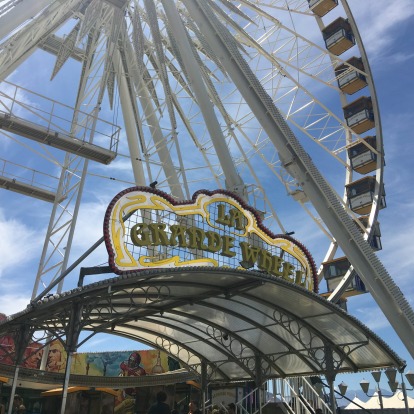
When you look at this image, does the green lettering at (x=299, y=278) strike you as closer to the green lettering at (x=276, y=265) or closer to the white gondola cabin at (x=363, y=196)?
the green lettering at (x=276, y=265)

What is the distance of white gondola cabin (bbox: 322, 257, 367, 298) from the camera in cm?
2066

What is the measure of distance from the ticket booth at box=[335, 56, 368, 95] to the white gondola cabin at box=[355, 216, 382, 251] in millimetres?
6554

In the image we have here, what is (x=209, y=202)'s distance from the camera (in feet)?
39.8

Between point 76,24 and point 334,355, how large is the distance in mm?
14996

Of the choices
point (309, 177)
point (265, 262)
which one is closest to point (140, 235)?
point (265, 262)

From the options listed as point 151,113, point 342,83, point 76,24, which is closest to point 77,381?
point 151,113

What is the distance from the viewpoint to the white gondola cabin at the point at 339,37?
76.8 feet

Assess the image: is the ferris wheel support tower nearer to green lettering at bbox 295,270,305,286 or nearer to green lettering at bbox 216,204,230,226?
green lettering at bbox 295,270,305,286

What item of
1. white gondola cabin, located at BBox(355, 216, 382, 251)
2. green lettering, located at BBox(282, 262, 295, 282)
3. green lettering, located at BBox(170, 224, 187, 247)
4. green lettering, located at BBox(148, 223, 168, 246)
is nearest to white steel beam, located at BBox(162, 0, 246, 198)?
green lettering, located at BBox(282, 262, 295, 282)

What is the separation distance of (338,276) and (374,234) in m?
2.48

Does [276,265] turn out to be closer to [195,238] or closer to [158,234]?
[195,238]

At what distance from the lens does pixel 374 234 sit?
69.3 feet

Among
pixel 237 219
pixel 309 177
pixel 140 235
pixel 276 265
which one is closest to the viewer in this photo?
pixel 140 235

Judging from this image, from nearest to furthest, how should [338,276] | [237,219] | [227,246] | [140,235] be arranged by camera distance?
[140,235] → [227,246] → [237,219] → [338,276]
